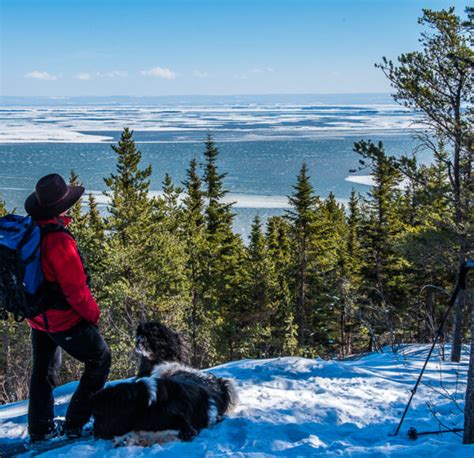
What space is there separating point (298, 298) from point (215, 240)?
573 centimetres

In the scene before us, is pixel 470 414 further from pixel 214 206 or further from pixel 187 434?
pixel 214 206

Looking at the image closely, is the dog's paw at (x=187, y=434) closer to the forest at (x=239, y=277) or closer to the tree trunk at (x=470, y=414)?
the tree trunk at (x=470, y=414)

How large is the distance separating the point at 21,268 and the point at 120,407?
4.63 ft

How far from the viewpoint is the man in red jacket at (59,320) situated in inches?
162

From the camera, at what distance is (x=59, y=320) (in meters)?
4.22

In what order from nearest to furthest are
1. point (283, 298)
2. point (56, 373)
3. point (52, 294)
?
point (52, 294), point (56, 373), point (283, 298)

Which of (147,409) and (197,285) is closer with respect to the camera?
(147,409)

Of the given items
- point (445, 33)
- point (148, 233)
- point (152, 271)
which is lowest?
point (152, 271)

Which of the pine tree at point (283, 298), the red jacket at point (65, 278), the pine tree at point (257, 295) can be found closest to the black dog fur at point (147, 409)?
the red jacket at point (65, 278)

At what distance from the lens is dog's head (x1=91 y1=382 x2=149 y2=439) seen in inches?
169

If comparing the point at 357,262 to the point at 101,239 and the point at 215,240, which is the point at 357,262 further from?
the point at 101,239

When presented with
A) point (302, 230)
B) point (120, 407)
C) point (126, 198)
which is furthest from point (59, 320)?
point (302, 230)

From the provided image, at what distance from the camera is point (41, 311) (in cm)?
416

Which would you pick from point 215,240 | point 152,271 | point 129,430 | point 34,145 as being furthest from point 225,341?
point 34,145
